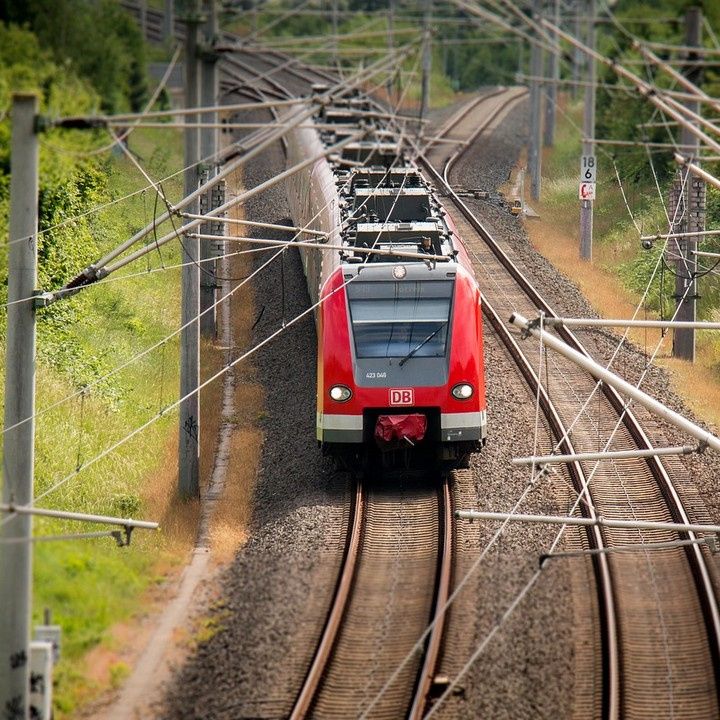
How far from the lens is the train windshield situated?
20.0m

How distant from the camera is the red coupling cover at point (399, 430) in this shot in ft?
65.0

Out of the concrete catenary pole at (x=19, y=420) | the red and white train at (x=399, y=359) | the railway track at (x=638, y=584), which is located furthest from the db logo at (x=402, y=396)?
the concrete catenary pole at (x=19, y=420)

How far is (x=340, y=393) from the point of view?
19.8m

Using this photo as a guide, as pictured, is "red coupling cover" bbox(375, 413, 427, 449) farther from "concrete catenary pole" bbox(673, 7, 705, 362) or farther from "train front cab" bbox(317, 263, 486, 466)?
"concrete catenary pole" bbox(673, 7, 705, 362)

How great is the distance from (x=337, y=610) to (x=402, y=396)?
4.35m

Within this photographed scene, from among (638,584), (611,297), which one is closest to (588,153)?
(611,297)

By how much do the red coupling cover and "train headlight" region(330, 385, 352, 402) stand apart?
0.55 metres

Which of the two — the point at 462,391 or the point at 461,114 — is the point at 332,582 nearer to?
the point at 462,391

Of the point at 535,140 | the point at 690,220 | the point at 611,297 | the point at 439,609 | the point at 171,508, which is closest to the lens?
the point at 439,609

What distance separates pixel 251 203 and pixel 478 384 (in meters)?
21.4


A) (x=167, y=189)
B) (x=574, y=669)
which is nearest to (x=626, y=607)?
(x=574, y=669)

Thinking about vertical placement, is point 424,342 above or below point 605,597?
above

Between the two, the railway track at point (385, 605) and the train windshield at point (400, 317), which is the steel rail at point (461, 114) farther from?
the railway track at point (385, 605)

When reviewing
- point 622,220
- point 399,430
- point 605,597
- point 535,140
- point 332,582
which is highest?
point 535,140
